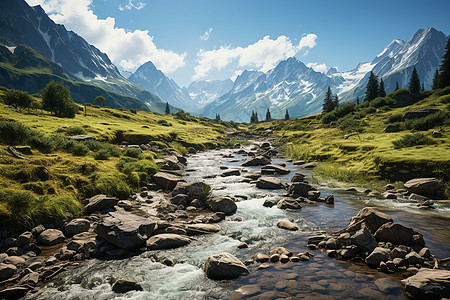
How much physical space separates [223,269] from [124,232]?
489cm

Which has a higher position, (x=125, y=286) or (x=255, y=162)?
(x=255, y=162)

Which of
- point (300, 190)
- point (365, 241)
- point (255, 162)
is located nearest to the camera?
point (365, 241)

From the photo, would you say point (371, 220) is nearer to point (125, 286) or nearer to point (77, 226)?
point (125, 286)

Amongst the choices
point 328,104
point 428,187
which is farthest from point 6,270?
point 328,104

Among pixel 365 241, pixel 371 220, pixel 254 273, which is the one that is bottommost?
pixel 254 273

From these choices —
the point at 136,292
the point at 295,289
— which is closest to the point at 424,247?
the point at 295,289

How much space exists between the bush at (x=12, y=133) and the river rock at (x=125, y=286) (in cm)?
1641

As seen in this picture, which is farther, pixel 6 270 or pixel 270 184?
pixel 270 184

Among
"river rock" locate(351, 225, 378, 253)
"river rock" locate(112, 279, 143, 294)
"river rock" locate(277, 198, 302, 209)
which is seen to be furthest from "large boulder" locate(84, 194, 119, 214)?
"river rock" locate(351, 225, 378, 253)

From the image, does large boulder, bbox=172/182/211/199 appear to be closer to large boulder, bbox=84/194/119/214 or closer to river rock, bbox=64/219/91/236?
large boulder, bbox=84/194/119/214

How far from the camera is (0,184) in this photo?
10.6m

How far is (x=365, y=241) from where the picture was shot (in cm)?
880

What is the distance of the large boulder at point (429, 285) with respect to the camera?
5930mm

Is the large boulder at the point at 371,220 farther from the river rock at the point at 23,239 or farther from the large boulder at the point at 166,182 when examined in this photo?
the river rock at the point at 23,239
